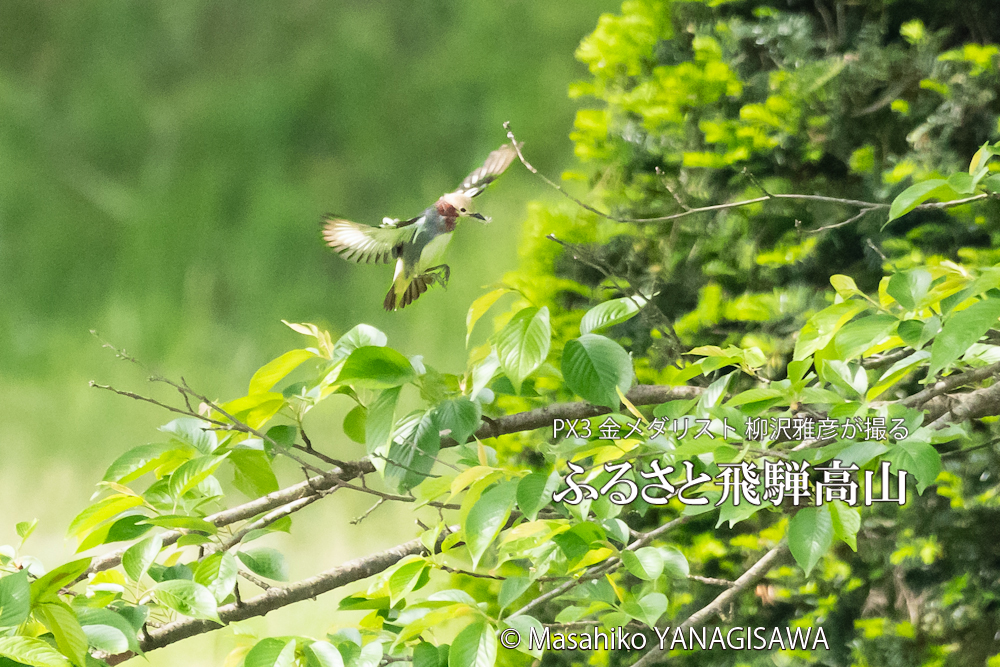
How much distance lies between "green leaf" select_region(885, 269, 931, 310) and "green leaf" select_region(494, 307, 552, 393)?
0.87 ft

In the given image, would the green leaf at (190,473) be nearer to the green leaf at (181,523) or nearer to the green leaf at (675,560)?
the green leaf at (181,523)

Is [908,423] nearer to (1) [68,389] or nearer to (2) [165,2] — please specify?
(1) [68,389]

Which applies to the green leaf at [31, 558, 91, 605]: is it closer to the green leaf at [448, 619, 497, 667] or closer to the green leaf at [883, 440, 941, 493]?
the green leaf at [448, 619, 497, 667]

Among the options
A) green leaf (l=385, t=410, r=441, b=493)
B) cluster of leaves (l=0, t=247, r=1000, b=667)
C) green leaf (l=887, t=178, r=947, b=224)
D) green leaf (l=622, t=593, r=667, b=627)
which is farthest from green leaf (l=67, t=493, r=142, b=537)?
green leaf (l=887, t=178, r=947, b=224)

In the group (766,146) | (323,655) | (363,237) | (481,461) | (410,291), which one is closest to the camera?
(323,655)

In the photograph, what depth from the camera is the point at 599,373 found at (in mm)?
602

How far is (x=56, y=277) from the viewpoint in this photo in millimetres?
2336

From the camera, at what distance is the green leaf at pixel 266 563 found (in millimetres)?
755

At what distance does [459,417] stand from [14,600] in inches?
13.3

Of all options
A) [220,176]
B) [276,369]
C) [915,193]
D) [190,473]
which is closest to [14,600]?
[190,473]

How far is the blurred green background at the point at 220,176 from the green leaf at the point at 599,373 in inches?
61.8

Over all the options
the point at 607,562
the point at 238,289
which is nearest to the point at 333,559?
the point at 238,289

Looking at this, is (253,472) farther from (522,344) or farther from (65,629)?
(522,344)

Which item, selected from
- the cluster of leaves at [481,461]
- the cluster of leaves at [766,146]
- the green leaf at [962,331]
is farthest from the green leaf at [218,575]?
the cluster of leaves at [766,146]
